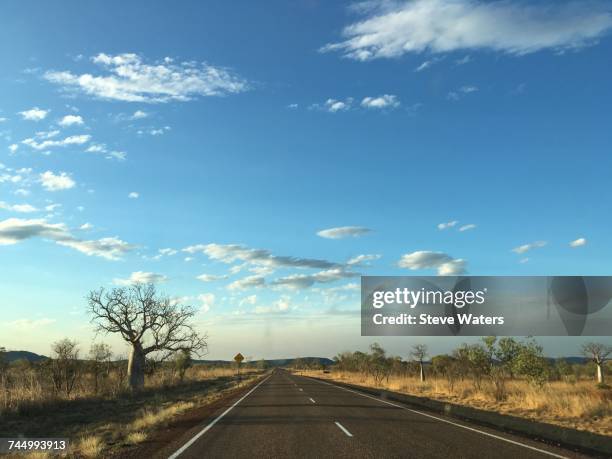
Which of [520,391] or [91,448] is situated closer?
[91,448]

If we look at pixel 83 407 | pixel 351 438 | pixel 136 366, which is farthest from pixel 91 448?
pixel 136 366

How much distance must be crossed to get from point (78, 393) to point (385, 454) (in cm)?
2359

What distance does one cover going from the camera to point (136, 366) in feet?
121

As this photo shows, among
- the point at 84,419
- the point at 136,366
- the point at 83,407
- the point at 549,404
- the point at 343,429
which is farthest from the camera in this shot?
the point at 136,366

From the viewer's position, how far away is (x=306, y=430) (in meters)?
12.7

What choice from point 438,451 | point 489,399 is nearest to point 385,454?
point 438,451

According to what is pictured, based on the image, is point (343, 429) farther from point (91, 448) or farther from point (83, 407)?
point (83, 407)

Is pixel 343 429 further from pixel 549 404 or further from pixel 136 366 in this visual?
pixel 136 366

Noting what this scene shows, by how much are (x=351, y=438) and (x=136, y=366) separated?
97.2 feet

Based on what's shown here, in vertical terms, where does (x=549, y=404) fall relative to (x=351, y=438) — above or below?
below

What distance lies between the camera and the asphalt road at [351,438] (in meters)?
9.41

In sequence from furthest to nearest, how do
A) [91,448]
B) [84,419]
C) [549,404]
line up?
1. [549,404]
2. [84,419]
3. [91,448]

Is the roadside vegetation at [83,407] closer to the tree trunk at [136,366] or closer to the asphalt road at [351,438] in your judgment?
the tree trunk at [136,366]

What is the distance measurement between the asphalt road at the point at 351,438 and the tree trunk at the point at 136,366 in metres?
22.4
